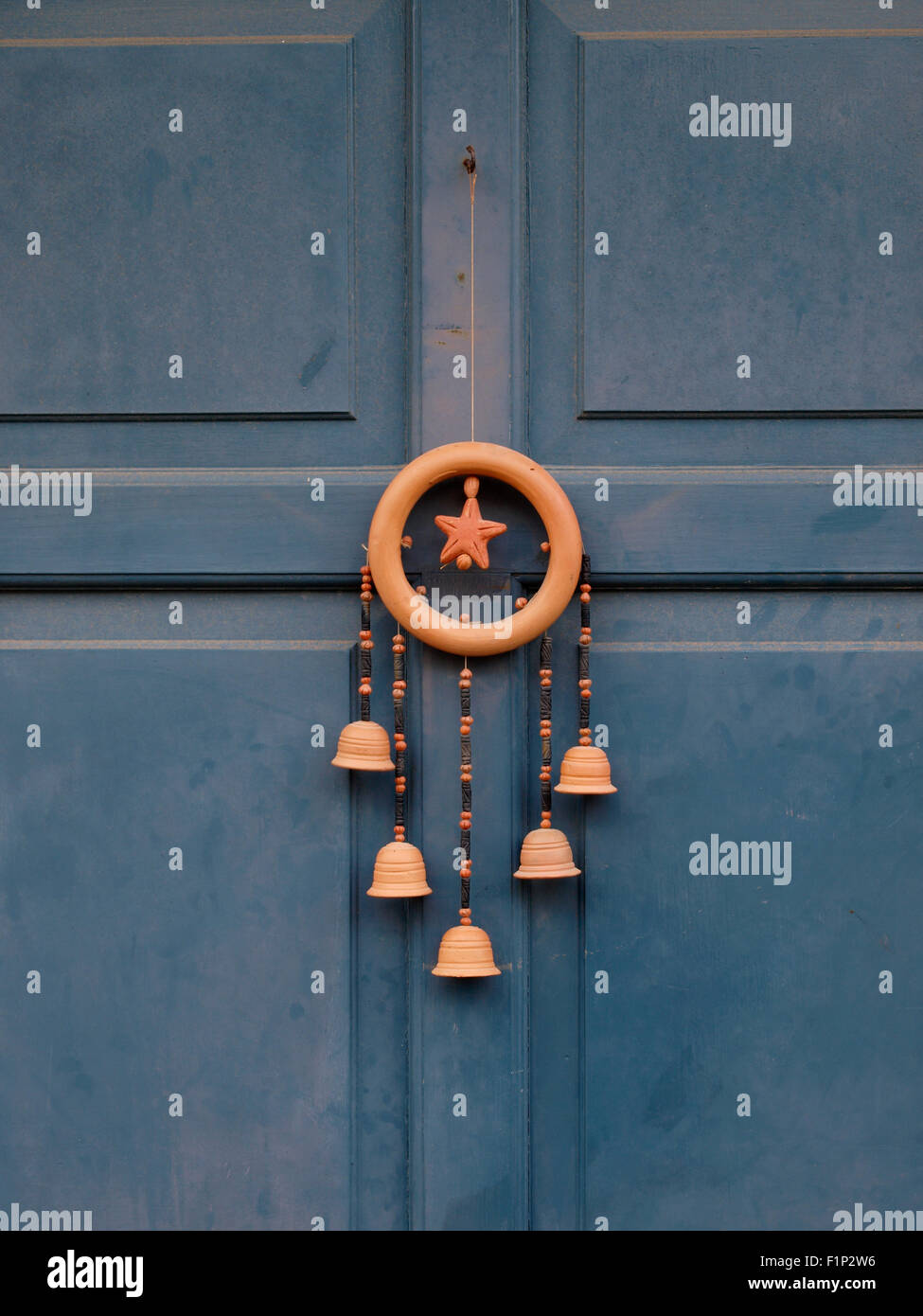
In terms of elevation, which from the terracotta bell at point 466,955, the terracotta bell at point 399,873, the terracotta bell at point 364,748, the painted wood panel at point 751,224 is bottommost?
the terracotta bell at point 466,955

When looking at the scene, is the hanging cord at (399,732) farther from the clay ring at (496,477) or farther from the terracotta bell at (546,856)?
the terracotta bell at (546,856)

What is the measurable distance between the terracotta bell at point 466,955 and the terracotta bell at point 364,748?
26cm

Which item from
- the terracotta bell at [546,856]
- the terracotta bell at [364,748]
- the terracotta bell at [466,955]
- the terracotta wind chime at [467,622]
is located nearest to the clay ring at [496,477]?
the terracotta wind chime at [467,622]

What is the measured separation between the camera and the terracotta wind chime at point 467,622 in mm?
1365

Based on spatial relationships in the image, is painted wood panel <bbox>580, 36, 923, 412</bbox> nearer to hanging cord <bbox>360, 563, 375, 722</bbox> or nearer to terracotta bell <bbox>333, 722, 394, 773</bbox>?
hanging cord <bbox>360, 563, 375, 722</bbox>

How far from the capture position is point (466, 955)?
136cm

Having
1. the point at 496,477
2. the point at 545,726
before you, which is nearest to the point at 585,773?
the point at 545,726

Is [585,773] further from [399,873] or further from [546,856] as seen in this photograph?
[399,873]

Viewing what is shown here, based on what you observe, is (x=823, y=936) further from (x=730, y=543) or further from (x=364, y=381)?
(x=364, y=381)

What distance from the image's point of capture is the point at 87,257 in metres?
1.47

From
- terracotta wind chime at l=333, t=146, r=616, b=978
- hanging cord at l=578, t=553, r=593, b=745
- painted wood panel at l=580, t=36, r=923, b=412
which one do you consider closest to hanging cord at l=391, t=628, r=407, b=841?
terracotta wind chime at l=333, t=146, r=616, b=978

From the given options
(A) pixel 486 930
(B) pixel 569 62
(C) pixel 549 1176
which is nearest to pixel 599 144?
(B) pixel 569 62

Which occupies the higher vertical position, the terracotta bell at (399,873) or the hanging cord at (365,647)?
the hanging cord at (365,647)

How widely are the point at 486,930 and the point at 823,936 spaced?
516mm
